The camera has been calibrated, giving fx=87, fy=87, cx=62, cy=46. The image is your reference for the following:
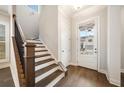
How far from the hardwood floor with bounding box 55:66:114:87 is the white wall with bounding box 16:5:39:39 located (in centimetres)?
79

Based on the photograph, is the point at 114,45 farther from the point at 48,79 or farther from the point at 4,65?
the point at 4,65

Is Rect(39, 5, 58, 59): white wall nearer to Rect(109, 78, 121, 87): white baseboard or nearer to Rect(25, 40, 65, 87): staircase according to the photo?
Rect(25, 40, 65, 87): staircase

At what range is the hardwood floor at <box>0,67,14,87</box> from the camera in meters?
1.03

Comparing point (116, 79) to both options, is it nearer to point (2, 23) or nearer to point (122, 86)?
point (122, 86)

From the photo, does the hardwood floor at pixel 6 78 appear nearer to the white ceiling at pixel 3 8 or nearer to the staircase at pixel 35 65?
the staircase at pixel 35 65

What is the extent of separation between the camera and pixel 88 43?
1188 millimetres

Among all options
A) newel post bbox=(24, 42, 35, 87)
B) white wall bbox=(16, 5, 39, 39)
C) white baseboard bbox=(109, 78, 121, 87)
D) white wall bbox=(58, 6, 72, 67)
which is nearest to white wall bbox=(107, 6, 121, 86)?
white baseboard bbox=(109, 78, 121, 87)

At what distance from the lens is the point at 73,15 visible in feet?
4.30

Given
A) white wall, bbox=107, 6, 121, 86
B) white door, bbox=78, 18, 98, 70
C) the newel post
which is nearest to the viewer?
the newel post

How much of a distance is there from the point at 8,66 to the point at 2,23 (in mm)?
513

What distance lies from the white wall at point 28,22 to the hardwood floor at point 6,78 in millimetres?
552

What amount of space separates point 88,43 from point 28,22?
3.62 feet

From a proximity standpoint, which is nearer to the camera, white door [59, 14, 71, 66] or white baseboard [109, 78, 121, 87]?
white baseboard [109, 78, 121, 87]
